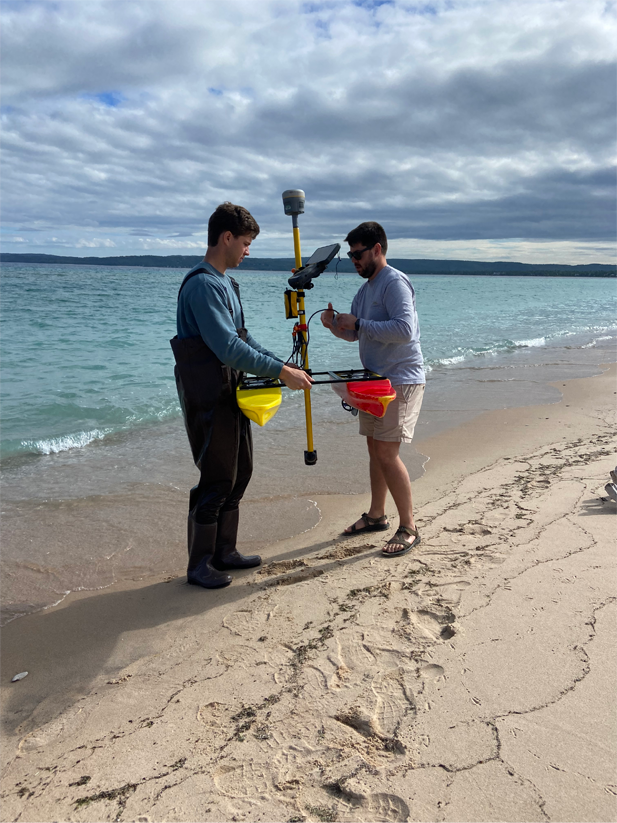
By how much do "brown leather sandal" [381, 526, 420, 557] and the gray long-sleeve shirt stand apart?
1.01m

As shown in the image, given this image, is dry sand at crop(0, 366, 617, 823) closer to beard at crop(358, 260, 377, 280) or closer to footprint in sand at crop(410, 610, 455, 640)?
footprint in sand at crop(410, 610, 455, 640)

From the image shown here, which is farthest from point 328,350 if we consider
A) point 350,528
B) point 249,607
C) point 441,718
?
point 441,718

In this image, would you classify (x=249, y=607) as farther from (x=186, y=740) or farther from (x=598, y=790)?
(x=598, y=790)

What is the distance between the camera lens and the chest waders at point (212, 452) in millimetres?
3355

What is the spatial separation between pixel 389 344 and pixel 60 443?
4.79 m

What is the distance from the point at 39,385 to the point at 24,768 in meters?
9.37

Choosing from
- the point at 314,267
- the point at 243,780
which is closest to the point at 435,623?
the point at 243,780

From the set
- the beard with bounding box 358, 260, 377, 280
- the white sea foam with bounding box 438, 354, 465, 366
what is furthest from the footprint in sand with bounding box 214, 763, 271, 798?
the white sea foam with bounding box 438, 354, 465, 366

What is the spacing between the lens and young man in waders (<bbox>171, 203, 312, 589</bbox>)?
3.23m

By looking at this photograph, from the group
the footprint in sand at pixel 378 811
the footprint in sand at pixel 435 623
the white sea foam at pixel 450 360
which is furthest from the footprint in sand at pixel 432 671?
the white sea foam at pixel 450 360

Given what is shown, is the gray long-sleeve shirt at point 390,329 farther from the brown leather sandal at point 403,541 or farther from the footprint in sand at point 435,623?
the footprint in sand at point 435,623

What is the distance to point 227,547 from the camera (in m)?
3.88

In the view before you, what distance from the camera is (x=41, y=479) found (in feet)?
19.3

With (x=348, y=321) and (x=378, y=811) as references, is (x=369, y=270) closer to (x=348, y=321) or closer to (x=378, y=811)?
(x=348, y=321)
